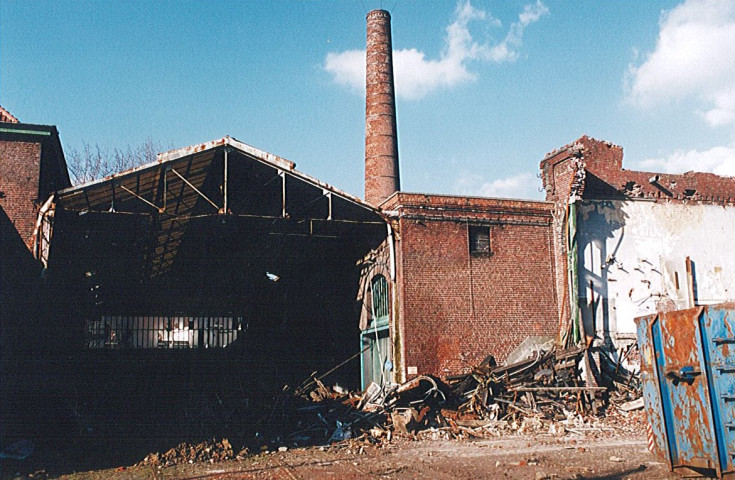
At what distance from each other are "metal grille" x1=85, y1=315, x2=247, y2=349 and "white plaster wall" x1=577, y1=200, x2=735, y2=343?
489 inches

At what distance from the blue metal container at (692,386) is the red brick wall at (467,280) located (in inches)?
345

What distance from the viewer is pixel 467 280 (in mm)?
18031

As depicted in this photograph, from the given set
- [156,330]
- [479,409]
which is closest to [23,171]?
[156,330]

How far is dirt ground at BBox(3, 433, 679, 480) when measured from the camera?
10188mm

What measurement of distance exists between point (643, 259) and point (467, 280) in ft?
17.5

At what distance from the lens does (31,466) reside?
40.0 ft

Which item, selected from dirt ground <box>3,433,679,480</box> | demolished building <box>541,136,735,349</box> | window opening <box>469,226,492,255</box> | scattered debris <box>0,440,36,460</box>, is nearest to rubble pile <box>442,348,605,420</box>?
dirt ground <box>3,433,679,480</box>

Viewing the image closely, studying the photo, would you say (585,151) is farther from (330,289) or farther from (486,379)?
(330,289)

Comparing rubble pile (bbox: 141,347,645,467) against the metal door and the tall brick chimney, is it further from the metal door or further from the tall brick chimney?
the tall brick chimney

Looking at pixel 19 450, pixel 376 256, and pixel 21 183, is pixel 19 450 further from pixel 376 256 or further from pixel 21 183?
pixel 376 256

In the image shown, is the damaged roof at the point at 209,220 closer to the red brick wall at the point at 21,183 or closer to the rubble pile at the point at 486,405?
the red brick wall at the point at 21,183

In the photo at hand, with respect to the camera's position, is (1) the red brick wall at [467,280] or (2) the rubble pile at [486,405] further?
(1) the red brick wall at [467,280]

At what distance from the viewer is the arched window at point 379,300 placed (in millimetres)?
18844

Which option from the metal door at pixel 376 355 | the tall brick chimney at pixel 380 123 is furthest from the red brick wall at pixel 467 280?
the tall brick chimney at pixel 380 123
